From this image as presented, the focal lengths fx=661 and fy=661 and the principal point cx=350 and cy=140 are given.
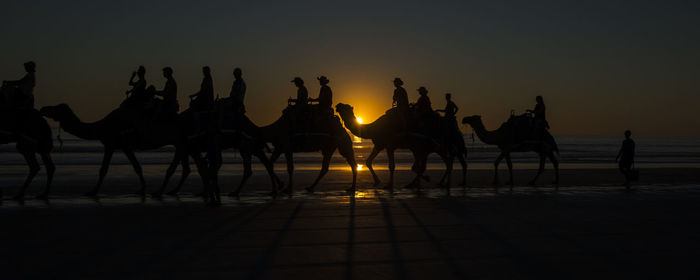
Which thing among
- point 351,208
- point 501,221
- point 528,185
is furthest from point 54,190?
point 528,185

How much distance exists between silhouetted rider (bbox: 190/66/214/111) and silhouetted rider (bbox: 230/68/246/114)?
32.7 inches

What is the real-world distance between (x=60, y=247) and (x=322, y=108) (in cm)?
1023

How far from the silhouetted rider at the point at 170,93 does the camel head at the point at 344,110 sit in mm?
5493

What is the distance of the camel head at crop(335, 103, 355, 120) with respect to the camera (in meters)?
19.6

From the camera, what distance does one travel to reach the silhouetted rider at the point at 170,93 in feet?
50.6

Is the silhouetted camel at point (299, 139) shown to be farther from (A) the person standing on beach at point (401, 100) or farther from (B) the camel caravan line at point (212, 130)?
(A) the person standing on beach at point (401, 100)

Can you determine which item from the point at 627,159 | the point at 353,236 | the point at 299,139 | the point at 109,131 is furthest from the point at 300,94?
the point at 627,159

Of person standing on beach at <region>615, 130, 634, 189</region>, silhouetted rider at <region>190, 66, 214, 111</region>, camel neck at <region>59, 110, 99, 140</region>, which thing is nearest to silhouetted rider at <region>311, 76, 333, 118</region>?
silhouetted rider at <region>190, 66, 214, 111</region>

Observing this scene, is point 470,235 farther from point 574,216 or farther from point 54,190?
point 54,190

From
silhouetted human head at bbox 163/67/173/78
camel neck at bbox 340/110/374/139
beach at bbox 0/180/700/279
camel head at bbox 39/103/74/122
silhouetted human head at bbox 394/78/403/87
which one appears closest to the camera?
beach at bbox 0/180/700/279

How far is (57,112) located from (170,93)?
311cm

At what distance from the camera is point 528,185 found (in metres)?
20.3

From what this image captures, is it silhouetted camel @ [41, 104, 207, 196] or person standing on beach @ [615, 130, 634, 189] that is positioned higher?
silhouetted camel @ [41, 104, 207, 196]

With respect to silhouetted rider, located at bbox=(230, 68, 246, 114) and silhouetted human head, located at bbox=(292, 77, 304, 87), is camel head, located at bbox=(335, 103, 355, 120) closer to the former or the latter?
silhouetted human head, located at bbox=(292, 77, 304, 87)
